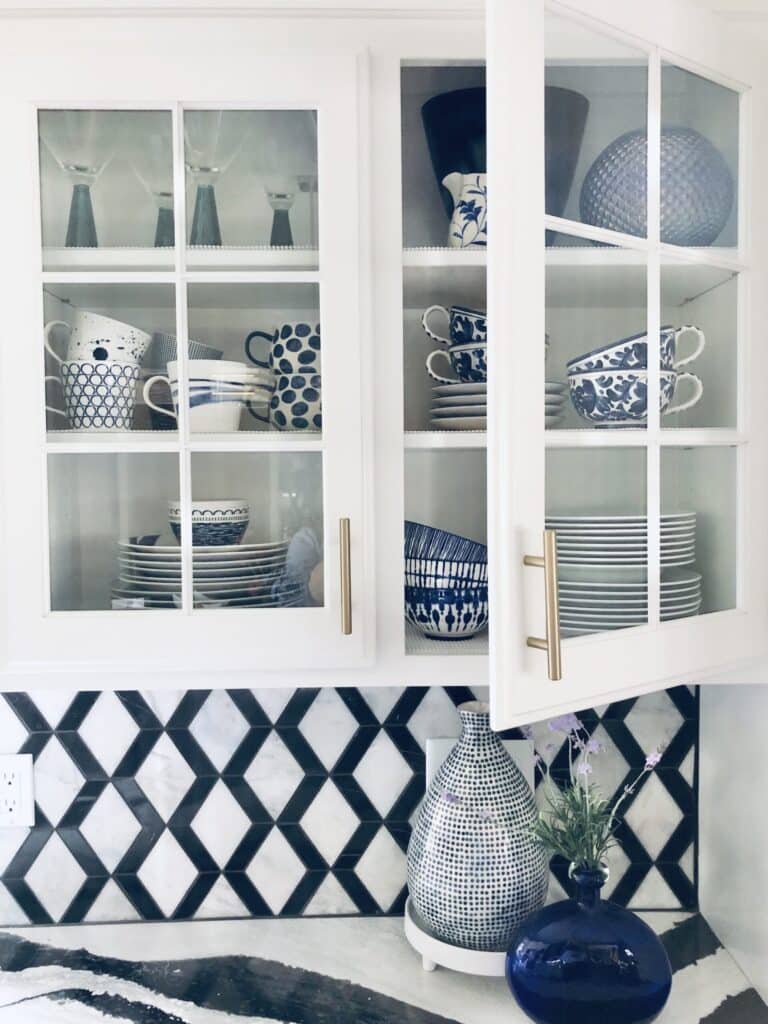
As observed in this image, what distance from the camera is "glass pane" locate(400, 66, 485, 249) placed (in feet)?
3.73

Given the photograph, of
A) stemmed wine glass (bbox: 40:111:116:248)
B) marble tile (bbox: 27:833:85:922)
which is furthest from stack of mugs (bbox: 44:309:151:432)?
marble tile (bbox: 27:833:85:922)

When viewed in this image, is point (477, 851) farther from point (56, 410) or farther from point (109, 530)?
point (56, 410)

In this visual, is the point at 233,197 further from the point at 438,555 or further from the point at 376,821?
the point at 376,821

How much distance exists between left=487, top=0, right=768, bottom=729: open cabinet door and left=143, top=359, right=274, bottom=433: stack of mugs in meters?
0.37

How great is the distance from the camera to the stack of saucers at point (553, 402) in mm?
914

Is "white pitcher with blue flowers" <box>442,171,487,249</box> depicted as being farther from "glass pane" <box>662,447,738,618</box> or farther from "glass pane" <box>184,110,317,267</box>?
"glass pane" <box>662,447,738,618</box>

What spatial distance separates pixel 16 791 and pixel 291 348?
844mm

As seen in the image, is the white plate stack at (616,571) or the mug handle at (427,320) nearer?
the white plate stack at (616,571)

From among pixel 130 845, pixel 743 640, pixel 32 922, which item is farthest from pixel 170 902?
pixel 743 640

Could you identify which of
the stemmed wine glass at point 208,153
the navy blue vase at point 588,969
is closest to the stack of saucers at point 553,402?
the stemmed wine glass at point 208,153

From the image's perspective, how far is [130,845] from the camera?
1.39 meters

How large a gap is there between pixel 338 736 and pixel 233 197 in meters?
0.83

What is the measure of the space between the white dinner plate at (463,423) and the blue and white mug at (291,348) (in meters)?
0.21

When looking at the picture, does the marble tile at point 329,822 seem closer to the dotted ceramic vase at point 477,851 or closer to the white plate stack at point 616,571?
the dotted ceramic vase at point 477,851
